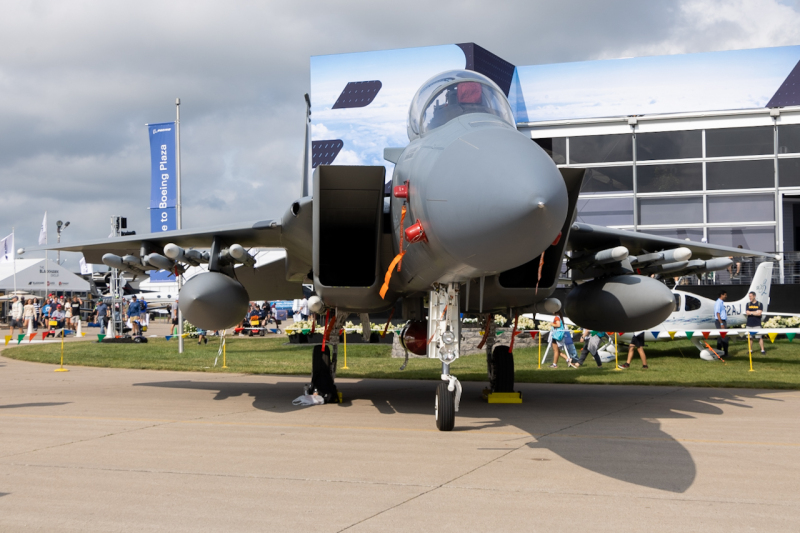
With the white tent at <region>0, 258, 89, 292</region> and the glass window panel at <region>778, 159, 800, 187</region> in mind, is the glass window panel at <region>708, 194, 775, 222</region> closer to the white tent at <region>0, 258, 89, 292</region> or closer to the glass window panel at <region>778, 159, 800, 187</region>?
the glass window panel at <region>778, 159, 800, 187</region>

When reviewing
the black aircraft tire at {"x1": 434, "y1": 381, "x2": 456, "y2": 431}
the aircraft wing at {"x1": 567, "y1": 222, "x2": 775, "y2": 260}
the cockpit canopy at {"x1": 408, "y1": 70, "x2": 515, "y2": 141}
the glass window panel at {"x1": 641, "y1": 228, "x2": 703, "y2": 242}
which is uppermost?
the glass window panel at {"x1": 641, "y1": 228, "x2": 703, "y2": 242}

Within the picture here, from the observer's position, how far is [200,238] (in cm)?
1089

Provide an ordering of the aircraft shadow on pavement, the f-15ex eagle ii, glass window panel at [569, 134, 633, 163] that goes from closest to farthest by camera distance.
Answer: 1. the f-15ex eagle ii
2. the aircraft shadow on pavement
3. glass window panel at [569, 134, 633, 163]

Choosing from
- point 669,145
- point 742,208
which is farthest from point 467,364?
point 742,208

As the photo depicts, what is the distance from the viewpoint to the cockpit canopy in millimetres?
6691

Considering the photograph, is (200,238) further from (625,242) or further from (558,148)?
(558,148)

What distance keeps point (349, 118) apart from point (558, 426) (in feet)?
86.7

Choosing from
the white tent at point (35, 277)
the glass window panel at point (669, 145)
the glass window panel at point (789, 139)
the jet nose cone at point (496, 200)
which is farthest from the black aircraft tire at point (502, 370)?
the white tent at point (35, 277)

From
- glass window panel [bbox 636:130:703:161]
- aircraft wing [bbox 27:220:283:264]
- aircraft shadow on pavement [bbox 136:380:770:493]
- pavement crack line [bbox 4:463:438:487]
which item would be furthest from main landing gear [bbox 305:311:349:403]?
glass window panel [bbox 636:130:703:161]

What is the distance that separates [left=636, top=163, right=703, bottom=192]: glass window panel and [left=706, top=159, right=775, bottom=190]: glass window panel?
1.39ft

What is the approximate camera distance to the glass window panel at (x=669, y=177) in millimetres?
27031

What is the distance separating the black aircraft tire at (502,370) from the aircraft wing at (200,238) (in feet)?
11.9

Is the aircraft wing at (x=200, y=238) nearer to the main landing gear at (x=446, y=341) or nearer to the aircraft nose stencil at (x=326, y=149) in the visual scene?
the main landing gear at (x=446, y=341)

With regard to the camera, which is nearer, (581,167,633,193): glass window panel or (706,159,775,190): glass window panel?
(706,159,775,190): glass window panel
